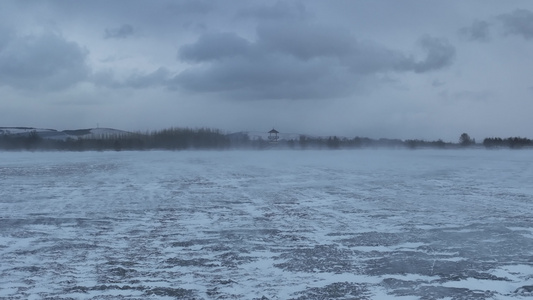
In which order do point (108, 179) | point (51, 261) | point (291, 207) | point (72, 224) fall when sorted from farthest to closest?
1. point (108, 179)
2. point (291, 207)
3. point (72, 224)
4. point (51, 261)

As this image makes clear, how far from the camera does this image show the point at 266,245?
8.41 m

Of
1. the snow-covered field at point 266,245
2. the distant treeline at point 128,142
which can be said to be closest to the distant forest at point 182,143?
the distant treeline at point 128,142

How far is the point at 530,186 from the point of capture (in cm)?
1802

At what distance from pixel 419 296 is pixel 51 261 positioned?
4.75m

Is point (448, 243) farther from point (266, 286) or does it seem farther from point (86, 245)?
point (86, 245)

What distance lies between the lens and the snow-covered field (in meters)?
6.02

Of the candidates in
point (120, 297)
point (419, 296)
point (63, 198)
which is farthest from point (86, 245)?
point (63, 198)

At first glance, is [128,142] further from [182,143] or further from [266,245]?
[266,245]

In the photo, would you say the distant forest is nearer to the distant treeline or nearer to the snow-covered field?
the distant treeline

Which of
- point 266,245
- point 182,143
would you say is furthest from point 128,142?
point 266,245

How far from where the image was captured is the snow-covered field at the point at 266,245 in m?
6.02

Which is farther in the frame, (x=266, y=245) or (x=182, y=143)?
(x=182, y=143)

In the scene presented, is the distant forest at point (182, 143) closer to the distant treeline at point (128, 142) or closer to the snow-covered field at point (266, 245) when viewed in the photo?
the distant treeline at point (128, 142)

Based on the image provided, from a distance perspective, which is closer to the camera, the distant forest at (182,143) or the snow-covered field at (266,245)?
the snow-covered field at (266,245)
